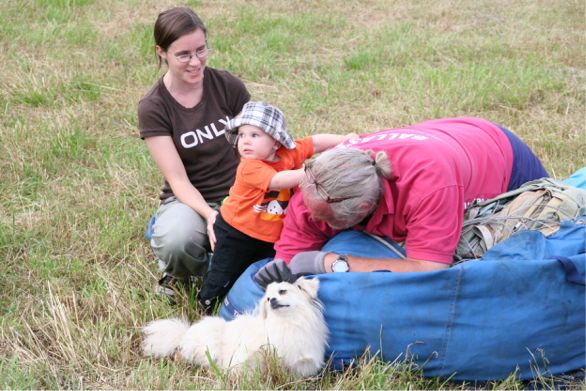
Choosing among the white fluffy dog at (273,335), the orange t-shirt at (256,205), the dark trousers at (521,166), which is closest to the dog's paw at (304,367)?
the white fluffy dog at (273,335)

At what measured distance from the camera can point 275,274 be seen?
3328mm

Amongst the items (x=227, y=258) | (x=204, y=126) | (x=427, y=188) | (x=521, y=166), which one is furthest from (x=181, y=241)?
(x=521, y=166)

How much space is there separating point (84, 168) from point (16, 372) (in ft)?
8.52

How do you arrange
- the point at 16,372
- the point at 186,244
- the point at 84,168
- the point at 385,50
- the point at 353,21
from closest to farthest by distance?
1. the point at 16,372
2. the point at 186,244
3. the point at 84,168
4. the point at 385,50
5. the point at 353,21

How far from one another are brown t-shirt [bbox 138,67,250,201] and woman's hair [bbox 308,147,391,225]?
1157 millimetres

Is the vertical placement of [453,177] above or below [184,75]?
below

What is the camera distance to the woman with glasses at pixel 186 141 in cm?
400

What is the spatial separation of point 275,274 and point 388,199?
59 cm

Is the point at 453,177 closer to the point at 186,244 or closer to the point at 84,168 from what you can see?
the point at 186,244

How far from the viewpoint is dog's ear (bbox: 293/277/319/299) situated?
321 centimetres

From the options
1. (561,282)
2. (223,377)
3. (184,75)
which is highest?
(184,75)

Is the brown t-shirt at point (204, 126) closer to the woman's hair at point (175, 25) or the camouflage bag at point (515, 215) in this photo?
the woman's hair at point (175, 25)

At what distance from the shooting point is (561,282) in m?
3.05

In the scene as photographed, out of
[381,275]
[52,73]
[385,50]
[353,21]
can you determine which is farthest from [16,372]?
[353,21]
